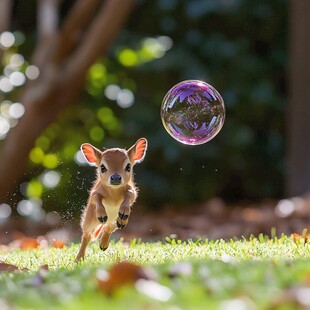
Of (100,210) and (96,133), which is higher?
(96,133)

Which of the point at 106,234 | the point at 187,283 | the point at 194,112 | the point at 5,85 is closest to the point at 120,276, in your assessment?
the point at 187,283

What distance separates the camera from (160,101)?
35.8 feet

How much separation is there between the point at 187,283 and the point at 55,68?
6937mm

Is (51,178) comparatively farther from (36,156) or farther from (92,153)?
(92,153)

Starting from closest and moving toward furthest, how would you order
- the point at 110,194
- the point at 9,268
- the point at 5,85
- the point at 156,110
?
the point at 9,268, the point at 110,194, the point at 156,110, the point at 5,85

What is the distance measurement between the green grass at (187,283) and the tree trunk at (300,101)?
586 cm

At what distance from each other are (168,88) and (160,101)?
0.32m

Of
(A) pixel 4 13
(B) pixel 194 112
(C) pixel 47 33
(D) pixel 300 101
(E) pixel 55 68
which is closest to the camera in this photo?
(B) pixel 194 112

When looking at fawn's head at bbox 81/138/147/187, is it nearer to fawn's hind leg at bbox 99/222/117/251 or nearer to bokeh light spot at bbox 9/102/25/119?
fawn's hind leg at bbox 99/222/117/251

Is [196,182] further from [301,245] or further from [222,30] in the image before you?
[301,245]

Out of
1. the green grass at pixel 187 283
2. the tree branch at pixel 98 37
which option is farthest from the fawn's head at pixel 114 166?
the tree branch at pixel 98 37

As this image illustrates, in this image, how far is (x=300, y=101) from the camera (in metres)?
10.6

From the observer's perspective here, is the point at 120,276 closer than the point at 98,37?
Yes

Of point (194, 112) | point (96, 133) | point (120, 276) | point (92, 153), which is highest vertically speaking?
point (96, 133)
